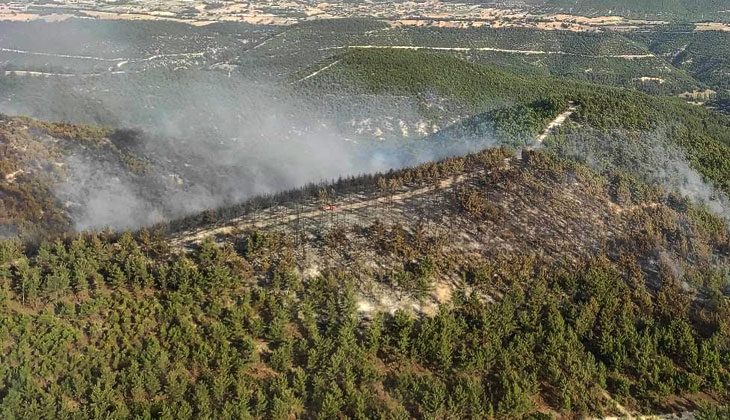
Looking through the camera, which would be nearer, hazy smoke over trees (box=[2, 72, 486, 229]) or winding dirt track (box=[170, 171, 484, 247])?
winding dirt track (box=[170, 171, 484, 247])

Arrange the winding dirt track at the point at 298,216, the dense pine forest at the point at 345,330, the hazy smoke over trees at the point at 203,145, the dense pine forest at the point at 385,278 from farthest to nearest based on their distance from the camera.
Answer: the hazy smoke over trees at the point at 203,145, the winding dirt track at the point at 298,216, the dense pine forest at the point at 385,278, the dense pine forest at the point at 345,330

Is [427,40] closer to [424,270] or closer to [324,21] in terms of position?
[324,21]

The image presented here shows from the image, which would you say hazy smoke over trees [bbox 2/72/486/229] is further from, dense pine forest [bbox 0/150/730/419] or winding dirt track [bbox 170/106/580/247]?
dense pine forest [bbox 0/150/730/419]

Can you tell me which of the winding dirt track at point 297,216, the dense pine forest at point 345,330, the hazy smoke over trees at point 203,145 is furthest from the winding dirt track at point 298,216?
the hazy smoke over trees at point 203,145

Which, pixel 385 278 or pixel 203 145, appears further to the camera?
pixel 203 145

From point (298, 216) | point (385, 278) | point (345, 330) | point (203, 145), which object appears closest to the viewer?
point (345, 330)

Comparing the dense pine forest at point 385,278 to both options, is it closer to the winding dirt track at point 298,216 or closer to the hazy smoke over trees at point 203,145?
the winding dirt track at point 298,216

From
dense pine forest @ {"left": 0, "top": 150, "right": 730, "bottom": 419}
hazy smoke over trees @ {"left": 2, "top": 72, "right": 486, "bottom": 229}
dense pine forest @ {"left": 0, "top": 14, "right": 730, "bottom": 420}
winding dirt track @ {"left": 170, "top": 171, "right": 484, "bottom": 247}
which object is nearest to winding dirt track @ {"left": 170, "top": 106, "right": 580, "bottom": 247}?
winding dirt track @ {"left": 170, "top": 171, "right": 484, "bottom": 247}

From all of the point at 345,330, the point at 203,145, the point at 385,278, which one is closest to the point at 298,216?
the point at 385,278

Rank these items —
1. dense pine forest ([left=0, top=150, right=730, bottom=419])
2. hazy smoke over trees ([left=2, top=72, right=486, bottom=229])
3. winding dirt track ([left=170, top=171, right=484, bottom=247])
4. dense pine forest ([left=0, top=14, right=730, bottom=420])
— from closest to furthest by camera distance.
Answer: dense pine forest ([left=0, top=150, right=730, bottom=419]), dense pine forest ([left=0, top=14, right=730, bottom=420]), winding dirt track ([left=170, top=171, right=484, bottom=247]), hazy smoke over trees ([left=2, top=72, right=486, bottom=229])

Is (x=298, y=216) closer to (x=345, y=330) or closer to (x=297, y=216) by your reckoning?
(x=297, y=216)

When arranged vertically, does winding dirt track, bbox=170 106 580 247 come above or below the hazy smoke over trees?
above
